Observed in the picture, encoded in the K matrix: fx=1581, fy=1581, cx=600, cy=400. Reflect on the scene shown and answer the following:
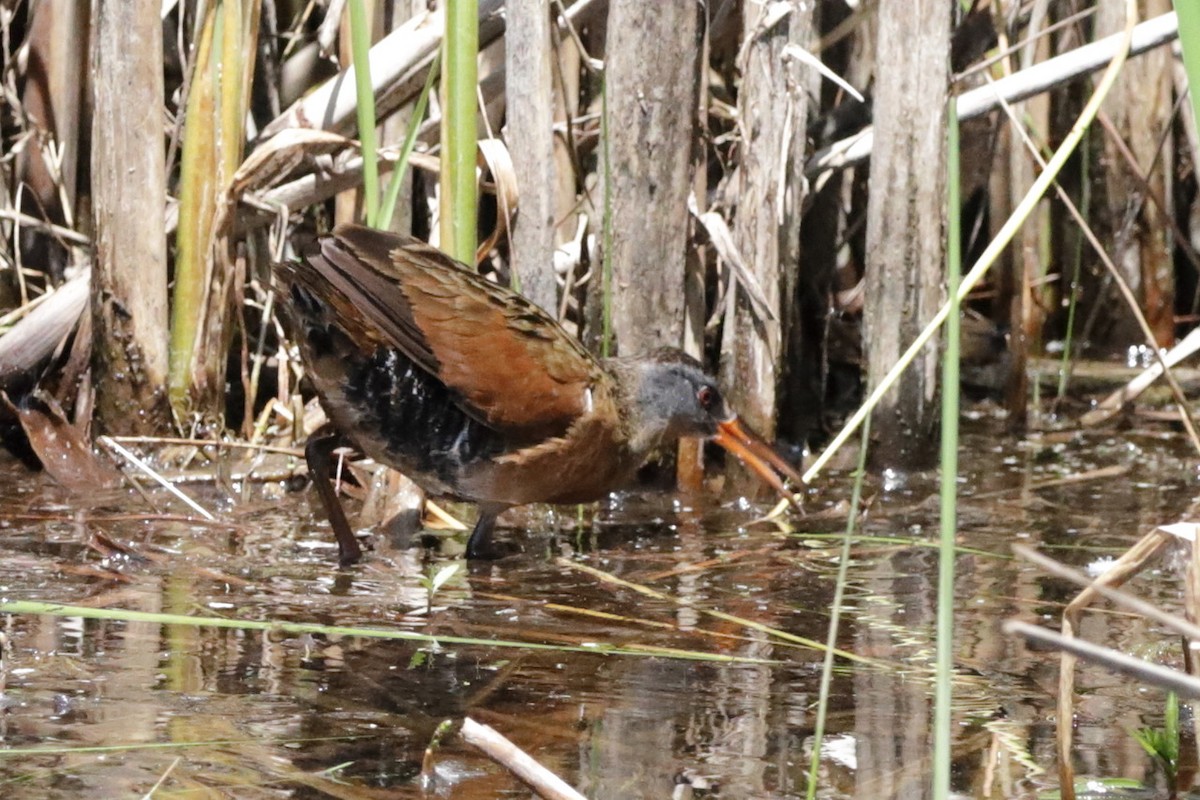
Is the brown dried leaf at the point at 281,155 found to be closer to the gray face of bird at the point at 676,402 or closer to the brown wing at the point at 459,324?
the brown wing at the point at 459,324

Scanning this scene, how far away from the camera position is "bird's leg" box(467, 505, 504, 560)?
408cm

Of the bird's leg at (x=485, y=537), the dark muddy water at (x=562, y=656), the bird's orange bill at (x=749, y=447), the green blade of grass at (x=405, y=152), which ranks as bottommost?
the dark muddy water at (x=562, y=656)

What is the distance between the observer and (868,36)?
5484mm

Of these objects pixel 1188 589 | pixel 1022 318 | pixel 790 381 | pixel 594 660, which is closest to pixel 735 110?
pixel 790 381

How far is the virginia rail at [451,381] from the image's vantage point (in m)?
3.81

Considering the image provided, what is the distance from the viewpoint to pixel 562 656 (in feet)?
10.1

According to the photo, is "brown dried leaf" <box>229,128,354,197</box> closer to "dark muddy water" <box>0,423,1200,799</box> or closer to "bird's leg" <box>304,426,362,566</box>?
"bird's leg" <box>304,426,362,566</box>

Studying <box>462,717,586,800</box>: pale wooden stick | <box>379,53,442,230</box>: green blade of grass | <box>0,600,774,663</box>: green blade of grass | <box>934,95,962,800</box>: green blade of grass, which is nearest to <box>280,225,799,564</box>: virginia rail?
<box>379,53,442,230</box>: green blade of grass

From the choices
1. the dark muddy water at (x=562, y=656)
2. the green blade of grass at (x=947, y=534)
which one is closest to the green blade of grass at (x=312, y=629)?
the dark muddy water at (x=562, y=656)

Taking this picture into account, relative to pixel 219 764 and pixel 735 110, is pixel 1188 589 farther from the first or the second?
pixel 735 110

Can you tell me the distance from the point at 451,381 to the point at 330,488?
462 mm

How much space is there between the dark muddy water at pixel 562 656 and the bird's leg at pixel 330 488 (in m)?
0.06

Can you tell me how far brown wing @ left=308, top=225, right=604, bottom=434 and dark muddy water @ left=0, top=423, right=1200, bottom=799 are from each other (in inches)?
17.1

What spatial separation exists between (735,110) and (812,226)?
961 mm
